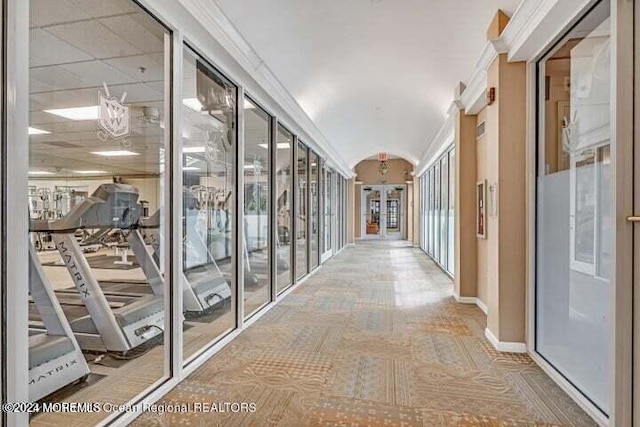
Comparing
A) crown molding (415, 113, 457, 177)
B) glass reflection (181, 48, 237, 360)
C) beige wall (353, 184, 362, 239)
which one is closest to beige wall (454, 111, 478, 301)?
crown molding (415, 113, 457, 177)

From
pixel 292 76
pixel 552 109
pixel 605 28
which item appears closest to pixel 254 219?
pixel 292 76

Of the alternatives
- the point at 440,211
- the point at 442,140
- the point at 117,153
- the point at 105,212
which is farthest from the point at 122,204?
the point at 440,211

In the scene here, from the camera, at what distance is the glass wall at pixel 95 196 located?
2682 mm

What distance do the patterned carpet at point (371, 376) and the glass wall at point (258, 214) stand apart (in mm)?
508

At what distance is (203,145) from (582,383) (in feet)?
13.5

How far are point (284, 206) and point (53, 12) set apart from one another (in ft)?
13.6

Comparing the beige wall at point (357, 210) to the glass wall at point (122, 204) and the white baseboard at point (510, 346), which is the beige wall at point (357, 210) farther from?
the white baseboard at point (510, 346)

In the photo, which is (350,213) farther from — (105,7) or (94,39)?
(105,7)

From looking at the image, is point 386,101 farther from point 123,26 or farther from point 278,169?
point 123,26

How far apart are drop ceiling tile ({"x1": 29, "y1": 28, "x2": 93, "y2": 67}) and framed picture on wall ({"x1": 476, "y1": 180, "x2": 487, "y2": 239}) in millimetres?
4373

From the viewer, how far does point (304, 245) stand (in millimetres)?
7805

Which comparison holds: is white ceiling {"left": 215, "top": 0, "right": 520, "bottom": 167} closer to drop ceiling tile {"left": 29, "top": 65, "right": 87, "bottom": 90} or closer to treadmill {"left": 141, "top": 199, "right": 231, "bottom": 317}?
drop ceiling tile {"left": 29, "top": 65, "right": 87, "bottom": 90}

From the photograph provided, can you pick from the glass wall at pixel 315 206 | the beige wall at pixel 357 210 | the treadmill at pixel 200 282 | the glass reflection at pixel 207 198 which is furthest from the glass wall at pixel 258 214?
the beige wall at pixel 357 210

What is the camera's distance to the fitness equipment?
8.33ft
